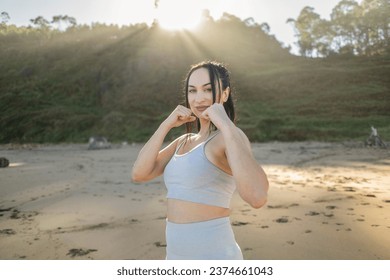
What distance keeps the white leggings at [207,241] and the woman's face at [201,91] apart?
65cm

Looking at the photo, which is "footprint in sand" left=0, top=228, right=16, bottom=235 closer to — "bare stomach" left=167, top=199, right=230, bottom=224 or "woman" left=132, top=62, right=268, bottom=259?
"woman" left=132, top=62, right=268, bottom=259

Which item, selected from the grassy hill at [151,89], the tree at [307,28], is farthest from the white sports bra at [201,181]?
the tree at [307,28]

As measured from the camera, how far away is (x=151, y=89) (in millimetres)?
43438

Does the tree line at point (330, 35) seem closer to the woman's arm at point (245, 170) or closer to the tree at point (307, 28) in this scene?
the tree at point (307, 28)

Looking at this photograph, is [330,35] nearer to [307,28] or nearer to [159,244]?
[307,28]

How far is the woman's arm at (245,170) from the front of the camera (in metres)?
1.68

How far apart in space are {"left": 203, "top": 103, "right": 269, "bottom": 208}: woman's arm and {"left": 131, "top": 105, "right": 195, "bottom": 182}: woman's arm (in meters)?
0.53

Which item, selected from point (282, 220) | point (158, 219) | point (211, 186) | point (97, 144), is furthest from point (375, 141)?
point (211, 186)

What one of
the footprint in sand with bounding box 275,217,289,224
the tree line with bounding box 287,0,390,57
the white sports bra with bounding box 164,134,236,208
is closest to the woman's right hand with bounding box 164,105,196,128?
the white sports bra with bounding box 164,134,236,208

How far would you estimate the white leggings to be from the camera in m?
1.84

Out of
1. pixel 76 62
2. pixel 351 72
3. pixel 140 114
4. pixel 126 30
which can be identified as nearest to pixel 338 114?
pixel 351 72

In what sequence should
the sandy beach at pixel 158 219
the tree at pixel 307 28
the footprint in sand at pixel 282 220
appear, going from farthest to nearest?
the tree at pixel 307 28, the footprint in sand at pixel 282 220, the sandy beach at pixel 158 219

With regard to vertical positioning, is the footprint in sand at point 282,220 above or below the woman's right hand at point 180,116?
below

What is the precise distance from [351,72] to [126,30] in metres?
41.2
